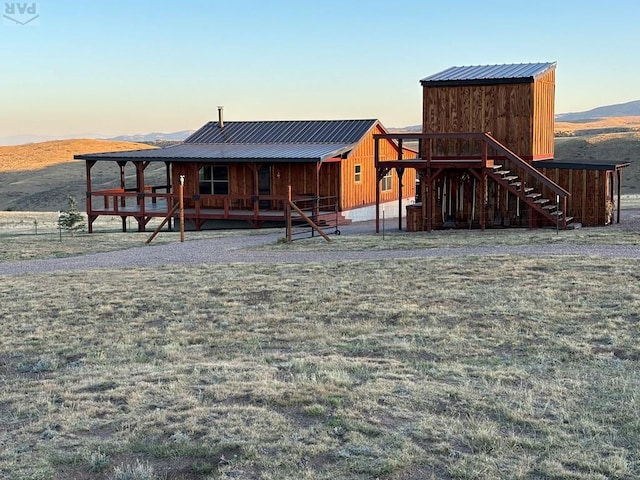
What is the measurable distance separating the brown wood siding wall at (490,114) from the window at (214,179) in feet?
29.7

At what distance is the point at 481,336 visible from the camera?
10.7 meters

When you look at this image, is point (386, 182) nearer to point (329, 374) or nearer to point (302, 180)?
point (302, 180)

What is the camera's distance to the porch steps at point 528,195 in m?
23.0

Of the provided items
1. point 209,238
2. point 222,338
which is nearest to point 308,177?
point 209,238

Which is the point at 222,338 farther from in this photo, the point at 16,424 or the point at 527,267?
the point at 527,267

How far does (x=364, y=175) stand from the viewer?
32906 mm

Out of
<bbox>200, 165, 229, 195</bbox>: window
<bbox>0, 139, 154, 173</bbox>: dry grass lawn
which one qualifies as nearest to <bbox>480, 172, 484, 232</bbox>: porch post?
<bbox>200, 165, 229, 195</bbox>: window

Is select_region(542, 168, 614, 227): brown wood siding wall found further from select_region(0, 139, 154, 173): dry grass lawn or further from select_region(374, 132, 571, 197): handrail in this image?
select_region(0, 139, 154, 173): dry grass lawn

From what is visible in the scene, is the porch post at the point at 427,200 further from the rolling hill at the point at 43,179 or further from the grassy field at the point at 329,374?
the rolling hill at the point at 43,179

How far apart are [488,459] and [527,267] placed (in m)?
9.47

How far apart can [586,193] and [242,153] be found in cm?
1239

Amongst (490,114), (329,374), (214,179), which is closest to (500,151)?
(490,114)

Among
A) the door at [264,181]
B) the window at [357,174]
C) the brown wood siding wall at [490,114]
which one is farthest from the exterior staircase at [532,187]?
the door at [264,181]

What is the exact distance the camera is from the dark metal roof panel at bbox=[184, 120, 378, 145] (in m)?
32.6
